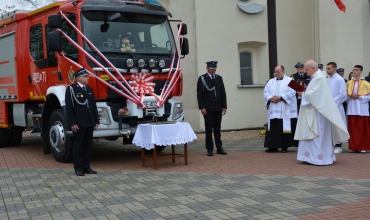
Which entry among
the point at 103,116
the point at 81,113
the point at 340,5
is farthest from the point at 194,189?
the point at 340,5

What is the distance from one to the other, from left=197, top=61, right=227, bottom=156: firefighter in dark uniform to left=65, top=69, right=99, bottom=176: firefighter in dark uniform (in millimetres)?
2745

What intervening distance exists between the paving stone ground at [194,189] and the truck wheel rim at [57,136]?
38 centimetres

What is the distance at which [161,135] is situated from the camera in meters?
9.37

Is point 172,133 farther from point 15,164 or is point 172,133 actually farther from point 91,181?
point 15,164

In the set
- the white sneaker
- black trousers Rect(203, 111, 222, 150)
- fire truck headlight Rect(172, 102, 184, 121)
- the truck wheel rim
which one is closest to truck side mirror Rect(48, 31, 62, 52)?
the truck wheel rim

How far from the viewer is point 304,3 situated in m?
16.9

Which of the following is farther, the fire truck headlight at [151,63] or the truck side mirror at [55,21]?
the fire truck headlight at [151,63]

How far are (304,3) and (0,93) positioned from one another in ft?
32.1

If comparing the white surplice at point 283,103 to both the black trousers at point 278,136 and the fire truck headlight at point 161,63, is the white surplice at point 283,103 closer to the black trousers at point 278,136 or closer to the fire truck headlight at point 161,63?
the black trousers at point 278,136

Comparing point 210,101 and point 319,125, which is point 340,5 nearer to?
point 210,101

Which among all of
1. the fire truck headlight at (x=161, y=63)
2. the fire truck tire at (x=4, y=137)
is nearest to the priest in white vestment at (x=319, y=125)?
the fire truck headlight at (x=161, y=63)

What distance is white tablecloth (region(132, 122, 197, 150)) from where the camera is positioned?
930 cm

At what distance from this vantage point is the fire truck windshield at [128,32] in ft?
32.9

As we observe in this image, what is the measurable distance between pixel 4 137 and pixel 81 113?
6.13 m
